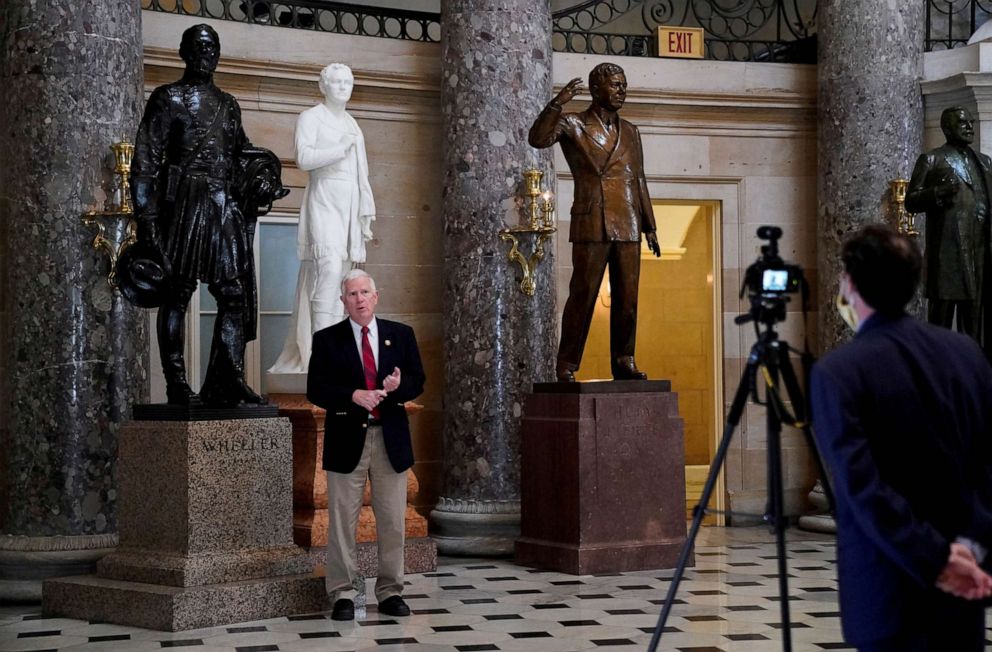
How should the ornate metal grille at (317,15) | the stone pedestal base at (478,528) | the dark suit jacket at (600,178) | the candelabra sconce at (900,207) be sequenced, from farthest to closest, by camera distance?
the candelabra sconce at (900,207)
the ornate metal grille at (317,15)
the stone pedestal base at (478,528)
the dark suit jacket at (600,178)

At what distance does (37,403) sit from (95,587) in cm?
164

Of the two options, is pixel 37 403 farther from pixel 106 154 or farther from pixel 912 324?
pixel 912 324

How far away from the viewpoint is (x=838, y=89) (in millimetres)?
10930

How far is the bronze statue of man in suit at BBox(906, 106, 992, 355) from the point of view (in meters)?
8.91

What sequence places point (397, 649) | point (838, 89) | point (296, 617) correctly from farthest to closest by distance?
point (838, 89), point (296, 617), point (397, 649)

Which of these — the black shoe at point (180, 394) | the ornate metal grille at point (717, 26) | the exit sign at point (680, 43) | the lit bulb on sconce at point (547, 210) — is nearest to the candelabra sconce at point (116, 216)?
the black shoe at point (180, 394)

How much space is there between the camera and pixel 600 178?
27.8 ft

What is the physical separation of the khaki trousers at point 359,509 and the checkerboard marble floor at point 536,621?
248 mm

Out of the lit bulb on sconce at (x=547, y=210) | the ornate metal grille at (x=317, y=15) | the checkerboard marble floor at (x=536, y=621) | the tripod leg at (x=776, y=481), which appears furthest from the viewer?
the ornate metal grille at (x=317, y=15)

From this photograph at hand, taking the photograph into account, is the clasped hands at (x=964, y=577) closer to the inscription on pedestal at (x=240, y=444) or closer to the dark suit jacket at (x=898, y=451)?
the dark suit jacket at (x=898, y=451)

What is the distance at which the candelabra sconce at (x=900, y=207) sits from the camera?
10.5m

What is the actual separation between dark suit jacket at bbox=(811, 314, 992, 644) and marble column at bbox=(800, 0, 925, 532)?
7.71 metres

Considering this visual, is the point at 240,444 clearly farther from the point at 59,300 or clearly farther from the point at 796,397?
the point at 796,397

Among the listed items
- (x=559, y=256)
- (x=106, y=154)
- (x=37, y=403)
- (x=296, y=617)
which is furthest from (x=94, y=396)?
(x=559, y=256)
